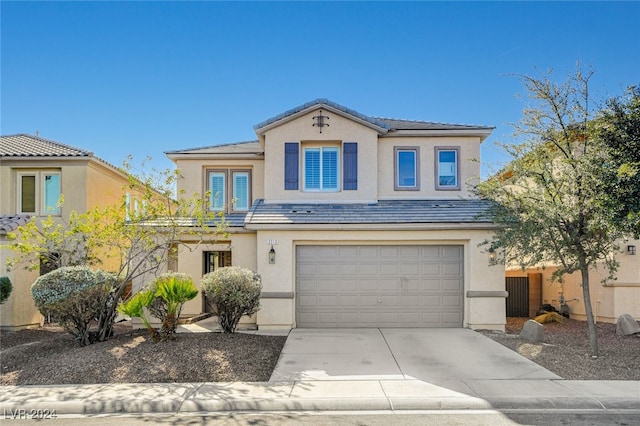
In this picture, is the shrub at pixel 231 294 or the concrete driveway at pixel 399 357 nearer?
the concrete driveway at pixel 399 357

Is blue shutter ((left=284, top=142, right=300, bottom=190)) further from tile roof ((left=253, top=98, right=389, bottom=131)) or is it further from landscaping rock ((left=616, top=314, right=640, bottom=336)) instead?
landscaping rock ((left=616, top=314, right=640, bottom=336))

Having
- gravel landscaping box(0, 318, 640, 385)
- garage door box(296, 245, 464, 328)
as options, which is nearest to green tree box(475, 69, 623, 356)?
gravel landscaping box(0, 318, 640, 385)

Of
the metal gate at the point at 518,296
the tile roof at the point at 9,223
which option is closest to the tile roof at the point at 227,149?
the tile roof at the point at 9,223

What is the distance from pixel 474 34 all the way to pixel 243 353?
11.0 meters

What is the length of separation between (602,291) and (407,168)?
701 cm

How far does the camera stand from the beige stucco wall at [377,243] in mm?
12117

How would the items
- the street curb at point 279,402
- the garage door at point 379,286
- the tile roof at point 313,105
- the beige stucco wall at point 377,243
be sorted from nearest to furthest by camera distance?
1. the street curb at point 279,402
2. the beige stucco wall at point 377,243
3. the garage door at point 379,286
4. the tile roof at point 313,105

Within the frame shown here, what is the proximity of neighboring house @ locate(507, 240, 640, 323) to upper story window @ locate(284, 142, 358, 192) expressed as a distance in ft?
22.0

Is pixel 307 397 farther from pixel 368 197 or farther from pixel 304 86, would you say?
pixel 304 86

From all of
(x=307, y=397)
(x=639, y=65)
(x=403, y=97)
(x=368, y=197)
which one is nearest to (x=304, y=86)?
(x=403, y=97)

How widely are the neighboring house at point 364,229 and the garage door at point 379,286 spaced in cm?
3

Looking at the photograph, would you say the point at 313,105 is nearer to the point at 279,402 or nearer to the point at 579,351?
the point at 279,402

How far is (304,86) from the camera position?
51.5ft

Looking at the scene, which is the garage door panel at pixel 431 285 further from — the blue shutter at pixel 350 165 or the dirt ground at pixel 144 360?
the dirt ground at pixel 144 360
